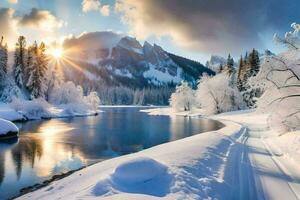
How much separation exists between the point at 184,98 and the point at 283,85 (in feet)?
231

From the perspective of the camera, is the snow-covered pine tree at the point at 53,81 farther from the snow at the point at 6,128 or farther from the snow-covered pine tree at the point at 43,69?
the snow at the point at 6,128

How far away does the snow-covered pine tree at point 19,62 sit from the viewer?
76375mm

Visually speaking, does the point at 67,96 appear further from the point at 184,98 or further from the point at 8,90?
the point at 184,98

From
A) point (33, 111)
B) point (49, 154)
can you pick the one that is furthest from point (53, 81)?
point (49, 154)

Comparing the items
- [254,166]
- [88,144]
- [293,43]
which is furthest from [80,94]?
[254,166]

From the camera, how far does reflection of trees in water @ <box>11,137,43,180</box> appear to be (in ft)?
67.6

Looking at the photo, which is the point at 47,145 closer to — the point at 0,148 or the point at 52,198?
the point at 0,148

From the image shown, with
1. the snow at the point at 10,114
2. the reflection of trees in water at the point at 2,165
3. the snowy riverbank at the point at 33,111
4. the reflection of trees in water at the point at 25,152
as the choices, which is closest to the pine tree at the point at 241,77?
the snowy riverbank at the point at 33,111

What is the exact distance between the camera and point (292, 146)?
21.9 meters

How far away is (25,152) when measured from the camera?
81.3ft

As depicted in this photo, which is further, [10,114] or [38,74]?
[38,74]

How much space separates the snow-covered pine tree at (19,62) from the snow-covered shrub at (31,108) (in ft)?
53.6

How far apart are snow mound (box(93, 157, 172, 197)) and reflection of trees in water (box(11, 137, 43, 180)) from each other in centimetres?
815

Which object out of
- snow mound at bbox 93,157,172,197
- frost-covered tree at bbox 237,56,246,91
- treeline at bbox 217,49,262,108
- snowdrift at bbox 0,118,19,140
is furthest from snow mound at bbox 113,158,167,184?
frost-covered tree at bbox 237,56,246,91
